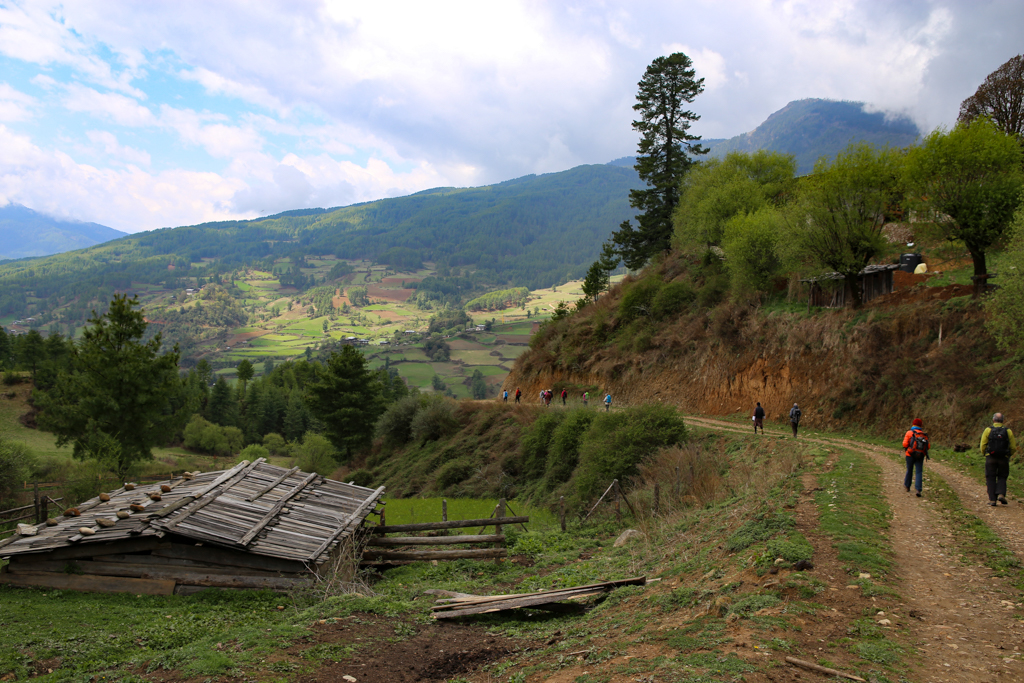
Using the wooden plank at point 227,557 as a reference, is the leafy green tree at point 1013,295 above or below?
above

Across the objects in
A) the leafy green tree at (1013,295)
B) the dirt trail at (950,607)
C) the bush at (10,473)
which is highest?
the leafy green tree at (1013,295)

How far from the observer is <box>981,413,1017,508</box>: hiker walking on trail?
37.2ft

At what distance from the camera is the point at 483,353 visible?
595 ft

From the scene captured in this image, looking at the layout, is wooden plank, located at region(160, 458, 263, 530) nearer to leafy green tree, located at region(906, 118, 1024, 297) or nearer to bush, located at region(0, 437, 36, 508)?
bush, located at region(0, 437, 36, 508)

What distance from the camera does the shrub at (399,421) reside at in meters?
50.6

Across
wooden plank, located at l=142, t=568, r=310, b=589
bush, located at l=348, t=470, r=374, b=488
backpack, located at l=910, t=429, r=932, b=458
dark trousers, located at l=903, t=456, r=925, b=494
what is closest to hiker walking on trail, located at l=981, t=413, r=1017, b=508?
backpack, located at l=910, t=429, r=932, b=458

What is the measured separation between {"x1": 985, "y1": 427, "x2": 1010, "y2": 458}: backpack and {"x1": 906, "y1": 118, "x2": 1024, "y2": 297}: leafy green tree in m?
14.5

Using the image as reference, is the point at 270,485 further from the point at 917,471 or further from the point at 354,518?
the point at 917,471

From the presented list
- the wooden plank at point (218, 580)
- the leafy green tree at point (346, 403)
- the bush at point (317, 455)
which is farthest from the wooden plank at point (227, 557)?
the leafy green tree at point (346, 403)

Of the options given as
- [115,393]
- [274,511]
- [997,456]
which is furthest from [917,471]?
[115,393]

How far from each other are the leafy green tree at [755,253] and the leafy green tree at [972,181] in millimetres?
9786

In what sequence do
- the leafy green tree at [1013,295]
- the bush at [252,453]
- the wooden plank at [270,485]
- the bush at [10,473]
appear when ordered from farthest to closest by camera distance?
the bush at [252,453] → the bush at [10,473] → the leafy green tree at [1013,295] → the wooden plank at [270,485]

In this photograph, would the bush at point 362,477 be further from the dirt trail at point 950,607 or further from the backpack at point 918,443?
the dirt trail at point 950,607

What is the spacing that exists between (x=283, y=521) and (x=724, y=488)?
1259 cm
